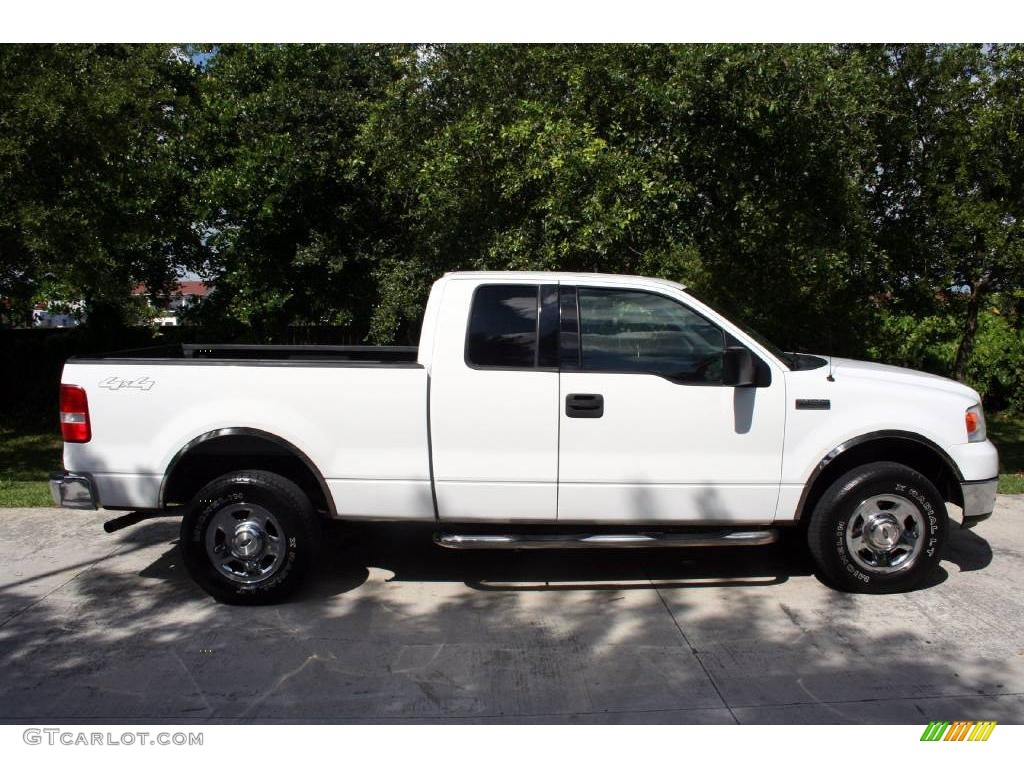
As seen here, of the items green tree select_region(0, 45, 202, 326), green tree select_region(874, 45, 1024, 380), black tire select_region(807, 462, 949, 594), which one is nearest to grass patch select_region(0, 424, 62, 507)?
green tree select_region(0, 45, 202, 326)

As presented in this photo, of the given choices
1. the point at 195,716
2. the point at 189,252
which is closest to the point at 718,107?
the point at 195,716

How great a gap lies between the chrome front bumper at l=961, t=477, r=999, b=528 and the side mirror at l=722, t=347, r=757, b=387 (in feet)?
5.06

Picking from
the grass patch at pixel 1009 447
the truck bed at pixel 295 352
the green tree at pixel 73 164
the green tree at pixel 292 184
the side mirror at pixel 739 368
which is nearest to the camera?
the side mirror at pixel 739 368

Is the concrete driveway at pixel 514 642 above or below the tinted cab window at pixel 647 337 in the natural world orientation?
below

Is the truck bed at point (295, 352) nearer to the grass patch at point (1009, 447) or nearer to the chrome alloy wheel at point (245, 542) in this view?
the chrome alloy wheel at point (245, 542)

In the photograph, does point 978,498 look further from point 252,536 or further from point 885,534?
point 252,536

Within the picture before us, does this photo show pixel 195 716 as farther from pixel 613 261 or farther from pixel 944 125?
pixel 944 125

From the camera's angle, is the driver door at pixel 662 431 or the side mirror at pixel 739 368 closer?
the side mirror at pixel 739 368

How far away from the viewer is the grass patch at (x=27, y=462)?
844cm

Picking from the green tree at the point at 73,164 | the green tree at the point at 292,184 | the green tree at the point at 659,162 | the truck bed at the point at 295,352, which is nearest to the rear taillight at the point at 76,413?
the truck bed at the point at 295,352

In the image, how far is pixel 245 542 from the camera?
5297 mm

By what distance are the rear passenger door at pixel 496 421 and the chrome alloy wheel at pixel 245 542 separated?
104cm

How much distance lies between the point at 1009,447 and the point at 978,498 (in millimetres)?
6750

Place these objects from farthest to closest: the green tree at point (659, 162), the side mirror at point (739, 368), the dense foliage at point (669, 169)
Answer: the dense foliage at point (669, 169)
the green tree at point (659, 162)
the side mirror at point (739, 368)
